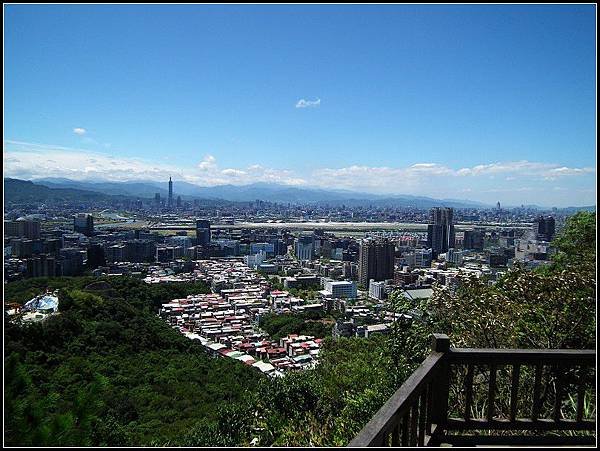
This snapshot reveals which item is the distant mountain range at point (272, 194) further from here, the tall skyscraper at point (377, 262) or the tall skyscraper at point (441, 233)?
the tall skyscraper at point (377, 262)

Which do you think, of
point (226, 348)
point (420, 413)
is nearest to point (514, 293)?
point (420, 413)

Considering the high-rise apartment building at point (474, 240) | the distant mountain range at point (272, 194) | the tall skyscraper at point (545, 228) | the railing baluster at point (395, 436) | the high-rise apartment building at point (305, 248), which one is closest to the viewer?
the railing baluster at point (395, 436)

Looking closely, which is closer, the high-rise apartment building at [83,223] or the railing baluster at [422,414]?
the railing baluster at [422,414]

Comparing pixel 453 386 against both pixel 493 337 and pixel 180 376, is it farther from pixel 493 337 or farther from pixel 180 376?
pixel 180 376

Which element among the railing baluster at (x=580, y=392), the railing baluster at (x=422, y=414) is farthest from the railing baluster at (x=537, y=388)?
the railing baluster at (x=422, y=414)

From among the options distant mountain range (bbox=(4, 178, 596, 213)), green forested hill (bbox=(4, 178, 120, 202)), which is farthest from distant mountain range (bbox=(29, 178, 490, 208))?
green forested hill (bbox=(4, 178, 120, 202))

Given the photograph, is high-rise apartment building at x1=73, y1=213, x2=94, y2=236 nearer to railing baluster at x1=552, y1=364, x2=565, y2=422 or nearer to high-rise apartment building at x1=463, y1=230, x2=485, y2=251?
high-rise apartment building at x1=463, y1=230, x2=485, y2=251

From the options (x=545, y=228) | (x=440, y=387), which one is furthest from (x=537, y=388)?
(x=545, y=228)
